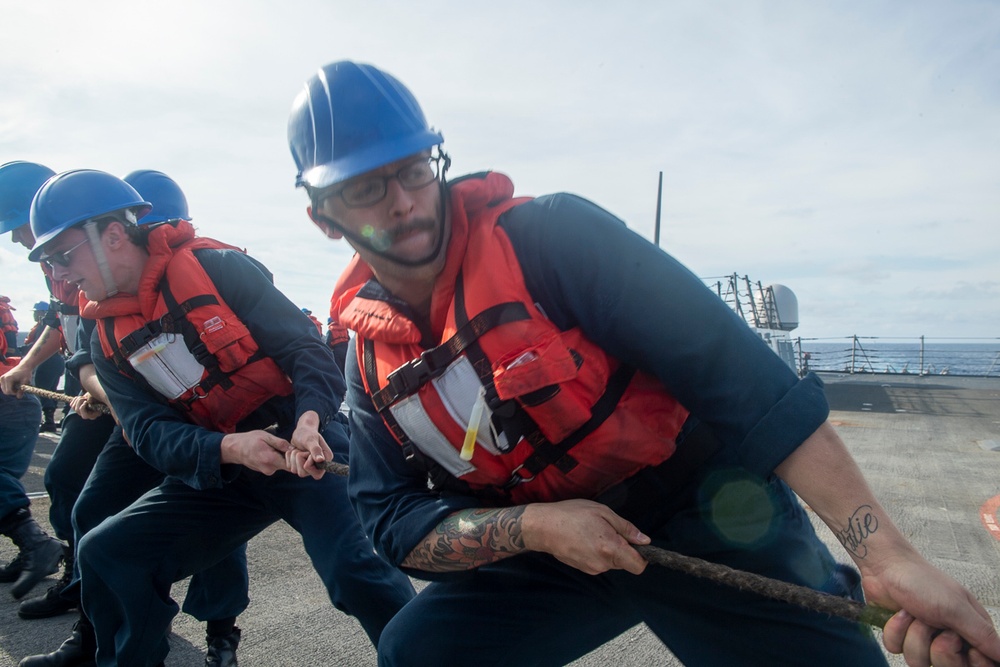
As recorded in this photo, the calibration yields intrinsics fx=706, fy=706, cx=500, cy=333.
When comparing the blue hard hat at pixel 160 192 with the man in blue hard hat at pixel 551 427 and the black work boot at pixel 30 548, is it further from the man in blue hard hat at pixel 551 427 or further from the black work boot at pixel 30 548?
the man in blue hard hat at pixel 551 427

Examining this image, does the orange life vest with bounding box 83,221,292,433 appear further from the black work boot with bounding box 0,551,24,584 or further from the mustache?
the black work boot with bounding box 0,551,24,584

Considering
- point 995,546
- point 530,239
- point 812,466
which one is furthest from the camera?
point 995,546

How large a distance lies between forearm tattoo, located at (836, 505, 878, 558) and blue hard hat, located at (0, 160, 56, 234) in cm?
475

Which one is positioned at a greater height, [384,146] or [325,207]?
[384,146]

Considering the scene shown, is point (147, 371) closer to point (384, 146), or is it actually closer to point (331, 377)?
point (331, 377)

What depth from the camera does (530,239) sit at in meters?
1.71

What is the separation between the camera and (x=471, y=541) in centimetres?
176

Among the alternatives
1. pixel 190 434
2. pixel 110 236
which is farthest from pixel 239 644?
pixel 110 236

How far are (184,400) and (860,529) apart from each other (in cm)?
260

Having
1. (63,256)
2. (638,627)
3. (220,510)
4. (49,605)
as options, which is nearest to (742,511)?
(638,627)

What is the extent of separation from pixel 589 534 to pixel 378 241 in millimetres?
904

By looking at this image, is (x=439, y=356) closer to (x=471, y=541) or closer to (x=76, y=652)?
(x=471, y=541)

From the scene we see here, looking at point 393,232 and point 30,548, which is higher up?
point 393,232

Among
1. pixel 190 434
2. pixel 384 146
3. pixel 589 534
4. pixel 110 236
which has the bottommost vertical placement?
pixel 190 434
